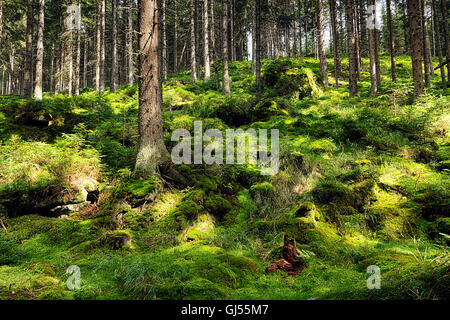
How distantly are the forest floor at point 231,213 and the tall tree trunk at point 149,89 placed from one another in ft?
2.81

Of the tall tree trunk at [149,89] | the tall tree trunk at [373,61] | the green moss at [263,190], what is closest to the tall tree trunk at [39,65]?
the tall tree trunk at [149,89]

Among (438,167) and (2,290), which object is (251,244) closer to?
(2,290)

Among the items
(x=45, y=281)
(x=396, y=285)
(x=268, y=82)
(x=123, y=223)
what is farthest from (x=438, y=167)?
(x=268, y=82)

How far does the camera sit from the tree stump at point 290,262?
3699mm

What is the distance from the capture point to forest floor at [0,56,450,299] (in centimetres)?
310

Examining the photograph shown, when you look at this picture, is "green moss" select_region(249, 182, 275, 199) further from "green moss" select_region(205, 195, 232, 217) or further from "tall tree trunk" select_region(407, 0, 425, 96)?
"tall tree trunk" select_region(407, 0, 425, 96)

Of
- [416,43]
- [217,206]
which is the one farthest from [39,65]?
[416,43]

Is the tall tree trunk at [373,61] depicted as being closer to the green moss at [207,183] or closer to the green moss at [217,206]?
the green moss at [207,183]

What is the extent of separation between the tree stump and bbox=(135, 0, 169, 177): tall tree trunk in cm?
394

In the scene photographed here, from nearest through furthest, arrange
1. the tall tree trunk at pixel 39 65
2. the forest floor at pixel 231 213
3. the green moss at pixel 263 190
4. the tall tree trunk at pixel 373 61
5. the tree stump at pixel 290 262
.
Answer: the forest floor at pixel 231 213 < the tree stump at pixel 290 262 < the green moss at pixel 263 190 < the tall tree trunk at pixel 373 61 < the tall tree trunk at pixel 39 65

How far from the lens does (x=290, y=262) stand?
385cm

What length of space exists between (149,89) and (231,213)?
406 centimetres

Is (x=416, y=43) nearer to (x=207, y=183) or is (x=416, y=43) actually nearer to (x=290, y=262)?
(x=207, y=183)

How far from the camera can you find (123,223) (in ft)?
17.0
